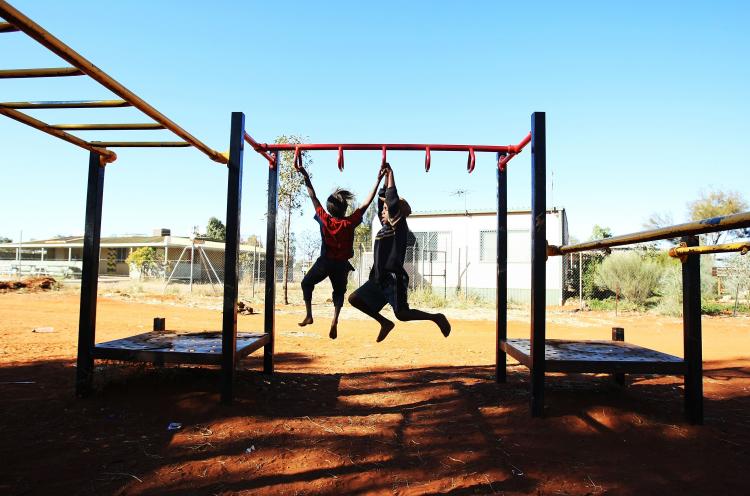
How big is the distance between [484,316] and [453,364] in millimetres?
7836

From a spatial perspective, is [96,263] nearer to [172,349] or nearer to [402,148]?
[172,349]

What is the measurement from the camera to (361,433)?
3533mm

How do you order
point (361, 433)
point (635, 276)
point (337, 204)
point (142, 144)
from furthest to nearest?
point (635, 276) < point (337, 204) < point (142, 144) < point (361, 433)

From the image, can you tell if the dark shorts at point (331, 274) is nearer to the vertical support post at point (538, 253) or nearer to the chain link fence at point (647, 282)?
the vertical support post at point (538, 253)

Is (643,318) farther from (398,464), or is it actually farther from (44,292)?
(44,292)

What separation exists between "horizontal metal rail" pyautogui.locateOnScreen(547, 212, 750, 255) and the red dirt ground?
4.29 ft

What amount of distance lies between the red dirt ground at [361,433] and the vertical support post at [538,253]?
33 centimetres

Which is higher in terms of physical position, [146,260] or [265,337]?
[146,260]

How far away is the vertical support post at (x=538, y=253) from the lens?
12.2 ft

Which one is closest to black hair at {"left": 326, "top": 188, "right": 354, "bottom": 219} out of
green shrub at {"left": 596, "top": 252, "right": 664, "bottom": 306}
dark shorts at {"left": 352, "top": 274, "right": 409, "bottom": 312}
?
dark shorts at {"left": 352, "top": 274, "right": 409, "bottom": 312}

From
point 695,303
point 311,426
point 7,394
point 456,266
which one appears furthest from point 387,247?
point 456,266

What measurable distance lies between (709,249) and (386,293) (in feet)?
8.83

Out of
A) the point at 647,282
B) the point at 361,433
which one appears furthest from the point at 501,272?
the point at 647,282

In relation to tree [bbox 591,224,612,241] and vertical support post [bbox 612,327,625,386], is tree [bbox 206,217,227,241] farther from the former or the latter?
vertical support post [bbox 612,327,625,386]
